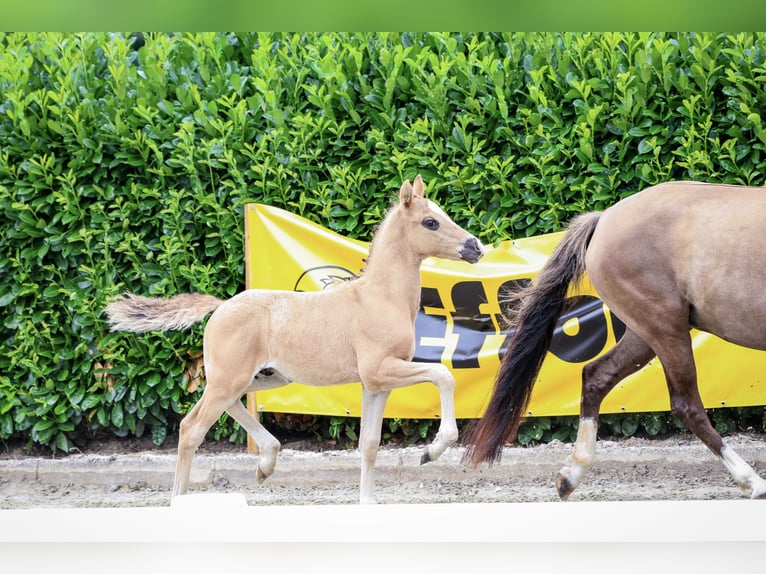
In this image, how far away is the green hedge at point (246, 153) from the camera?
5.98m

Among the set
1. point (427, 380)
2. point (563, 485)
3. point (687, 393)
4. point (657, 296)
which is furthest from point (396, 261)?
point (687, 393)

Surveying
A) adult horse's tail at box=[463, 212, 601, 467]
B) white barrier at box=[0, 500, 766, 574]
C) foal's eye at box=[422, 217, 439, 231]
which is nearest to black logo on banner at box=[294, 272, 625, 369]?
adult horse's tail at box=[463, 212, 601, 467]

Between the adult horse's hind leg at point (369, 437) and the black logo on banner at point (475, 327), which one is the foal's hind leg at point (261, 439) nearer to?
the adult horse's hind leg at point (369, 437)

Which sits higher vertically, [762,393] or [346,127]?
[346,127]

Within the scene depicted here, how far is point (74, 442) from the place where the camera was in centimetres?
657

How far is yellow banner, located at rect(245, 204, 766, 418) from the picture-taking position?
5.69 metres

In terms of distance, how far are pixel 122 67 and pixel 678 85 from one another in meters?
3.72

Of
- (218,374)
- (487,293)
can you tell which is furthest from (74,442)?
(487,293)

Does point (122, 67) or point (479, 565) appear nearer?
point (479, 565)

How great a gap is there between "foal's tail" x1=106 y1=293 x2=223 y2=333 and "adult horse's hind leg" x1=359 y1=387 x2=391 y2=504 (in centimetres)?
96

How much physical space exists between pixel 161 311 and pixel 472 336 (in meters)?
2.02

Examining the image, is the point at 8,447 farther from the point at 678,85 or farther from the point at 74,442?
the point at 678,85

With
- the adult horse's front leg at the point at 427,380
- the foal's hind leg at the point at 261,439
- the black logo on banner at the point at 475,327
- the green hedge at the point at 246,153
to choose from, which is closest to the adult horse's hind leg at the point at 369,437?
the adult horse's front leg at the point at 427,380

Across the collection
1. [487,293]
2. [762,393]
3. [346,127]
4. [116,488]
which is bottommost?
[116,488]
